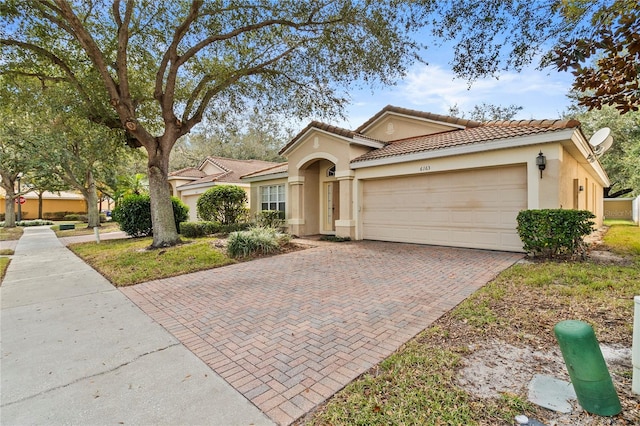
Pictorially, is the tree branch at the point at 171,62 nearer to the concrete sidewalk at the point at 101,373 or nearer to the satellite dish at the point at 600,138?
the concrete sidewalk at the point at 101,373

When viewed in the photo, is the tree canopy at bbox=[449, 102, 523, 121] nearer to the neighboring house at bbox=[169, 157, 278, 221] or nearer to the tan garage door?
the neighboring house at bbox=[169, 157, 278, 221]

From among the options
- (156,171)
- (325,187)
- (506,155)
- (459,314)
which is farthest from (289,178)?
(459,314)

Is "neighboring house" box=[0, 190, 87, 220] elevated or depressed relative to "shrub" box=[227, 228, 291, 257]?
elevated

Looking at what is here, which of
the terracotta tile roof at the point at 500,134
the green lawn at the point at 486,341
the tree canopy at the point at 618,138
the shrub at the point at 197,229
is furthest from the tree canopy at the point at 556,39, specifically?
the tree canopy at the point at 618,138

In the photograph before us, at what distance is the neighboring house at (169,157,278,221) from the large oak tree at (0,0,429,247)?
8.05 metres

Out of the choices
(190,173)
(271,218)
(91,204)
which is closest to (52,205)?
(91,204)

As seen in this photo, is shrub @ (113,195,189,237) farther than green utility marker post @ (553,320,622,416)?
Yes

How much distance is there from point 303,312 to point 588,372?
3369 mm

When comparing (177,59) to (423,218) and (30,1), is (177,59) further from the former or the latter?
(423,218)

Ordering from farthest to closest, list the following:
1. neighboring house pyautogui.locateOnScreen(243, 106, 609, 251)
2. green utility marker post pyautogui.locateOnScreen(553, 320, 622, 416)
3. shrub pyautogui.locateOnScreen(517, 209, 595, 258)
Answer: neighboring house pyautogui.locateOnScreen(243, 106, 609, 251)
shrub pyautogui.locateOnScreen(517, 209, 595, 258)
green utility marker post pyautogui.locateOnScreen(553, 320, 622, 416)

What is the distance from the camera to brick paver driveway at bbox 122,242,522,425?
123 inches

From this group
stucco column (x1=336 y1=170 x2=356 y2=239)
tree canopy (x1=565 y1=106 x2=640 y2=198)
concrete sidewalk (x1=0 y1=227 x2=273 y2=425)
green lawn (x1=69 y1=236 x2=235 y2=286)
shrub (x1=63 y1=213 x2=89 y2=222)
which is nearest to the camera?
concrete sidewalk (x1=0 y1=227 x2=273 y2=425)

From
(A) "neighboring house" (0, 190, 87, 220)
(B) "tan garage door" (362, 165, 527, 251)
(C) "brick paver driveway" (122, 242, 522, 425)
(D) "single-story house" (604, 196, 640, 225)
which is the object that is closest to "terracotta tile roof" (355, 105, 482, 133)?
(B) "tan garage door" (362, 165, 527, 251)

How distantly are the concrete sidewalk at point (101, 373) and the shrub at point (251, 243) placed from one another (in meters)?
4.10
